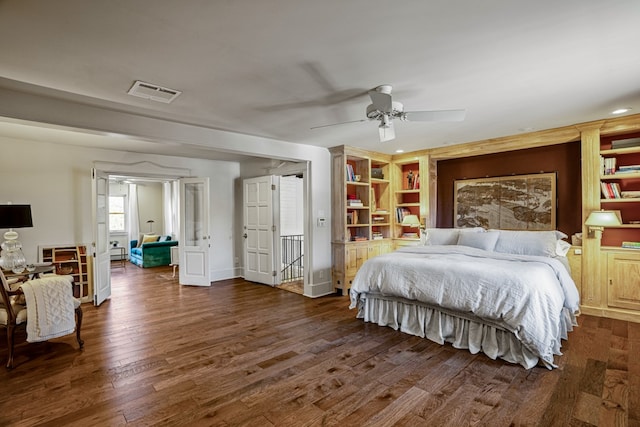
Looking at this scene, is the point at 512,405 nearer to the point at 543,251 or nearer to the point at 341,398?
the point at 341,398

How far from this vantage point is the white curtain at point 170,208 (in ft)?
31.8

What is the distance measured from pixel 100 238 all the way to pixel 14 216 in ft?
4.22

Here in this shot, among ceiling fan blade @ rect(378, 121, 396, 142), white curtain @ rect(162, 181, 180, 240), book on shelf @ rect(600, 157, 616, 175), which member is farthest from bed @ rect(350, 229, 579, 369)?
white curtain @ rect(162, 181, 180, 240)

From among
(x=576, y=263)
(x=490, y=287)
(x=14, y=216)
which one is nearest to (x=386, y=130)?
(x=490, y=287)

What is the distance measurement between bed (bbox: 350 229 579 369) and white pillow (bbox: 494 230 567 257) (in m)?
0.01

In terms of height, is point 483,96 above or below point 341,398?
above

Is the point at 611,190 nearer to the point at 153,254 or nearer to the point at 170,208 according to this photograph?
the point at 153,254

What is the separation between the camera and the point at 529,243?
4.14 metres

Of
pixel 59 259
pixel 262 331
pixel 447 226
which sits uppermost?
pixel 447 226

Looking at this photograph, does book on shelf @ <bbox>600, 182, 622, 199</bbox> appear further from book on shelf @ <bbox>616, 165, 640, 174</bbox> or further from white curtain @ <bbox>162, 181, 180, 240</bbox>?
white curtain @ <bbox>162, 181, 180, 240</bbox>

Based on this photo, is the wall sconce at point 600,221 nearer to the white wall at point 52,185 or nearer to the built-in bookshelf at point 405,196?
the built-in bookshelf at point 405,196

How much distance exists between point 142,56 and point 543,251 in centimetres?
466

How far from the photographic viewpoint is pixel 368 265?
4.05 meters

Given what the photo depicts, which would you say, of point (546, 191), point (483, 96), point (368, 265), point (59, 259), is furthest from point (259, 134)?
point (546, 191)
